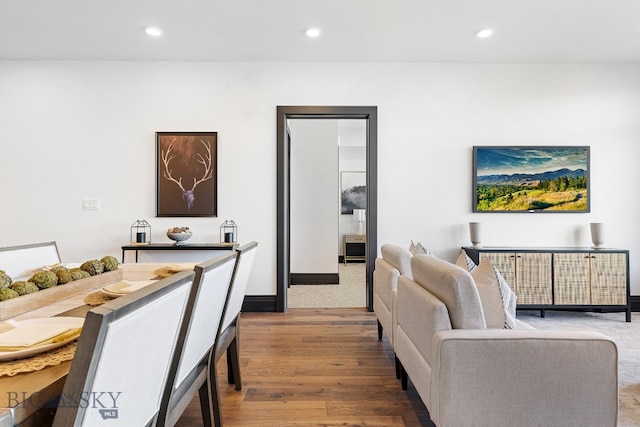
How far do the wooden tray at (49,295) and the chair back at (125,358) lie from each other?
0.77 meters

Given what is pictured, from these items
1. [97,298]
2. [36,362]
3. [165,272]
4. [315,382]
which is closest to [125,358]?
[36,362]

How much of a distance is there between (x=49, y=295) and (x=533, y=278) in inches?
147

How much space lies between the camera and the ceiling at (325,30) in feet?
8.82

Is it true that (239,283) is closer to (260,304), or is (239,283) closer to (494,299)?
(494,299)

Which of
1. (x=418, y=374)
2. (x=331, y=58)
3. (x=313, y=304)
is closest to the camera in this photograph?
(x=418, y=374)

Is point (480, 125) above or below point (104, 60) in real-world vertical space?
below

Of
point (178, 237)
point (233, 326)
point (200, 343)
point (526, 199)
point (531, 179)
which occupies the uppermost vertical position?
point (531, 179)

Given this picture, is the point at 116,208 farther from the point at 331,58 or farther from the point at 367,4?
the point at 367,4

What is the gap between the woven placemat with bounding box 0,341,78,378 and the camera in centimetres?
82

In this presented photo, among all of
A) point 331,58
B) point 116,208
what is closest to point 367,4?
point 331,58

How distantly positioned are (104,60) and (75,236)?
6.12ft

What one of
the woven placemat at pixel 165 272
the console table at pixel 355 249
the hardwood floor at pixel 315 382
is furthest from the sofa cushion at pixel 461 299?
the console table at pixel 355 249

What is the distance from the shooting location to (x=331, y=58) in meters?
3.58

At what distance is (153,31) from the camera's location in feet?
10.0
